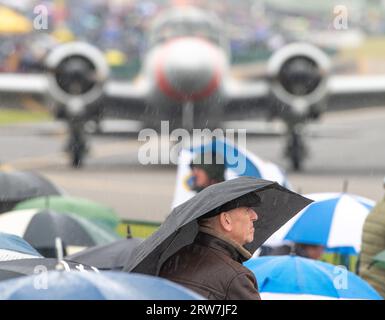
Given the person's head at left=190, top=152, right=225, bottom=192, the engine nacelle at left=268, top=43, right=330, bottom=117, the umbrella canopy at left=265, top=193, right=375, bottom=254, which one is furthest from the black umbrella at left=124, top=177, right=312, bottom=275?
the engine nacelle at left=268, top=43, right=330, bottom=117

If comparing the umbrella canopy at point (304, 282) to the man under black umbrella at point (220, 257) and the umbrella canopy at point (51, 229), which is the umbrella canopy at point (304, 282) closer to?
the man under black umbrella at point (220, 257)

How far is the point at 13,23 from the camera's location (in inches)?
1854

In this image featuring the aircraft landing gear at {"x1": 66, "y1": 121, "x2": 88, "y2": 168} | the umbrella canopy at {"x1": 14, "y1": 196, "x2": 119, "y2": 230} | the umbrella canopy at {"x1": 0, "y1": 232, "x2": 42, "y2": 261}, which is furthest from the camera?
the aircraft landing gear at {"x1": 66, "y1": 121, "x2": 88, "y2": 168}

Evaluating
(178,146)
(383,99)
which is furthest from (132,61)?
(178,146)

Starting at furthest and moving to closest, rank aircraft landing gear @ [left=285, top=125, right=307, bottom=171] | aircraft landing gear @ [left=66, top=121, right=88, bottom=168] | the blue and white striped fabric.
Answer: aircraft landing gear @ [left=66, top=121, right=88, bottom=168]
aircraft landing gear @ [left=285, top=125, right=307, bottom=171]
the blue and white striped fabric

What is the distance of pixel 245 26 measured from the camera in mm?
61438

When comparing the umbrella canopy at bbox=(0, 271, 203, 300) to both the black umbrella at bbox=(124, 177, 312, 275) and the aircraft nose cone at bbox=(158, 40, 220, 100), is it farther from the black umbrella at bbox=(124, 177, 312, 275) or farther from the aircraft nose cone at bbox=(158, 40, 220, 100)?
the aircraft nose cone at bbox=(158, 40, 220, 100)

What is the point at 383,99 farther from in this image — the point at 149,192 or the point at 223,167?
the point at 223,167

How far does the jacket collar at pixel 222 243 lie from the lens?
4066 mm

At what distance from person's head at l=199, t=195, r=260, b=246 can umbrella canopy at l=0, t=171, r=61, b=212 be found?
5.32m

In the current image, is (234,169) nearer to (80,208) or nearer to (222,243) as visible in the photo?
(80,208)

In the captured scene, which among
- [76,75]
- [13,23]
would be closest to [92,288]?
[76,75]

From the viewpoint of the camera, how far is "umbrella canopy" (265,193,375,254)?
24.0 feet
